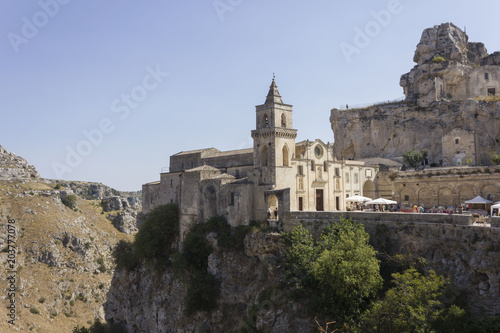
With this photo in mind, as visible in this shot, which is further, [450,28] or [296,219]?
[450,28]

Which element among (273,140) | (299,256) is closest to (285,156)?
(273,140)

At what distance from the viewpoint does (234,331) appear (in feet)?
106

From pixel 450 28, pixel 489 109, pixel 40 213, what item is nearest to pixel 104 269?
pixel 40 213

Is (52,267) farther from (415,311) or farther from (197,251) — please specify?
(415,311)

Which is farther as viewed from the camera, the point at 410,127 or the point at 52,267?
the point at 52,267

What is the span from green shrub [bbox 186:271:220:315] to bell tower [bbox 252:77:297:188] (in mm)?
10052

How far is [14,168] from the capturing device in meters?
79.4

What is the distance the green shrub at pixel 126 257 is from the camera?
48.5m

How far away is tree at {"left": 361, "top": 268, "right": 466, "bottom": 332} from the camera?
2200 centimetres

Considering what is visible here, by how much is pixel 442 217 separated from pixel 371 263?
18.6ft

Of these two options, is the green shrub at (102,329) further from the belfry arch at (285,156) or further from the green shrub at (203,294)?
the belfry arch at (285,156)

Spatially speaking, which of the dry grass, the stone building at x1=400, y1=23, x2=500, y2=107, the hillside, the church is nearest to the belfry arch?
the church

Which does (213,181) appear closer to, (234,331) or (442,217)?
(234,331)

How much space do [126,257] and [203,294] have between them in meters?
17.1
